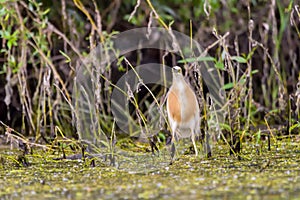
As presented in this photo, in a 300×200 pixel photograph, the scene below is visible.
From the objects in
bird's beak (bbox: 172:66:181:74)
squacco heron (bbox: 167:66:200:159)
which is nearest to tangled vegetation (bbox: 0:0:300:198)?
squacco heron (bbox: 167:66:200:159)

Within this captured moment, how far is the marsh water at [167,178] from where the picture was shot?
147 centimetres

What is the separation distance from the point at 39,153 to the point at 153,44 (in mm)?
1211

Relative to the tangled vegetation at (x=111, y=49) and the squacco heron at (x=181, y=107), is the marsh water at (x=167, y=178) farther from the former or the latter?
the tangled vegetation at (x=111, y=49)

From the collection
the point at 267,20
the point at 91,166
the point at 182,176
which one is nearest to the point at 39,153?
the point at 91,166

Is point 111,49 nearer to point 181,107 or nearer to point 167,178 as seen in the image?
point 181,107

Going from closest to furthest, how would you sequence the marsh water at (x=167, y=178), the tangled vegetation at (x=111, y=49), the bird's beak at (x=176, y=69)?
the marsh water at (x=167, y=178), the bird's beak at (x=176, y=69), the tangled vegetation at (x=111, y=49)

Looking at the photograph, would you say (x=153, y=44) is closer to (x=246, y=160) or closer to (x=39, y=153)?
(x=39, y=153)

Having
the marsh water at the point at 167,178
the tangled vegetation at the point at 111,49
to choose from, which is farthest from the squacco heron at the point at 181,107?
the tangled vegetation at the point at 111,49

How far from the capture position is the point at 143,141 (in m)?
2.65

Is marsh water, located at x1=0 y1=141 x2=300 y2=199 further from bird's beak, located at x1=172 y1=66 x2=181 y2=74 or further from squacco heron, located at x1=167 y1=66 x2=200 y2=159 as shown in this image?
bird's beak, located at x1=172 y1=66 x2=181 y2=74

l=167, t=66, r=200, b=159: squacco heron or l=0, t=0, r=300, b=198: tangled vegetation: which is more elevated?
l=0, t=0, r=300, b=198: tangled vegetation

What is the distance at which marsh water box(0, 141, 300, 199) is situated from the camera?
1.47 m

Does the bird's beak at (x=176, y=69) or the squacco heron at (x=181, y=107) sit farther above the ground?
the bird's beak at (x=176, y=69)

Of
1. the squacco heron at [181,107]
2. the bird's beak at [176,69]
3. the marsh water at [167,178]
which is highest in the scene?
the bird's beak at [176,69]
